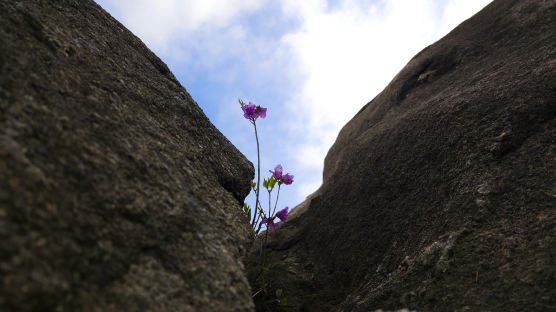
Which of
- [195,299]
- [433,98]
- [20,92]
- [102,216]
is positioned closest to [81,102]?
[20,92]

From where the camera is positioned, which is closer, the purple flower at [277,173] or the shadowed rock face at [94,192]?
the shadowed rock face at [94,192]

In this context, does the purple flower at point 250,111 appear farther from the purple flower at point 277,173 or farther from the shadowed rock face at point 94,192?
the shadowed rock face at point 94,192

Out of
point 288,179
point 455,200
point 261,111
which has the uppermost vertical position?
point 261,111

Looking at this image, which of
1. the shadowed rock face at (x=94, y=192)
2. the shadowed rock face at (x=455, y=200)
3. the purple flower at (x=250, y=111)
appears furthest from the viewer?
the purple flower at (x=250, y=111)

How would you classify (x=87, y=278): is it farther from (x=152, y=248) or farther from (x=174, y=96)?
(x=174, y=96)

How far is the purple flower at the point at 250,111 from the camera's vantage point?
4.28 meters

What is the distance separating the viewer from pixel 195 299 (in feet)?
5.78

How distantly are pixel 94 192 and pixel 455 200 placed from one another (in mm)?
2872

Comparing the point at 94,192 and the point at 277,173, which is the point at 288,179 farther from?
the point at 94,192

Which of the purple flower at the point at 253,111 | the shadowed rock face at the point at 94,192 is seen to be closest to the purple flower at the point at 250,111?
the purple flower at the point at 253,111

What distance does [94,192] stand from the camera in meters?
1.69

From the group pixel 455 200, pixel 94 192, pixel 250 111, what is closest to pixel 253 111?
pixel 250 111

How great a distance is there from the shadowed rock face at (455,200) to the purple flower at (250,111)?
162 cm

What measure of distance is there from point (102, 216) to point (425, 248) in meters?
2.51
